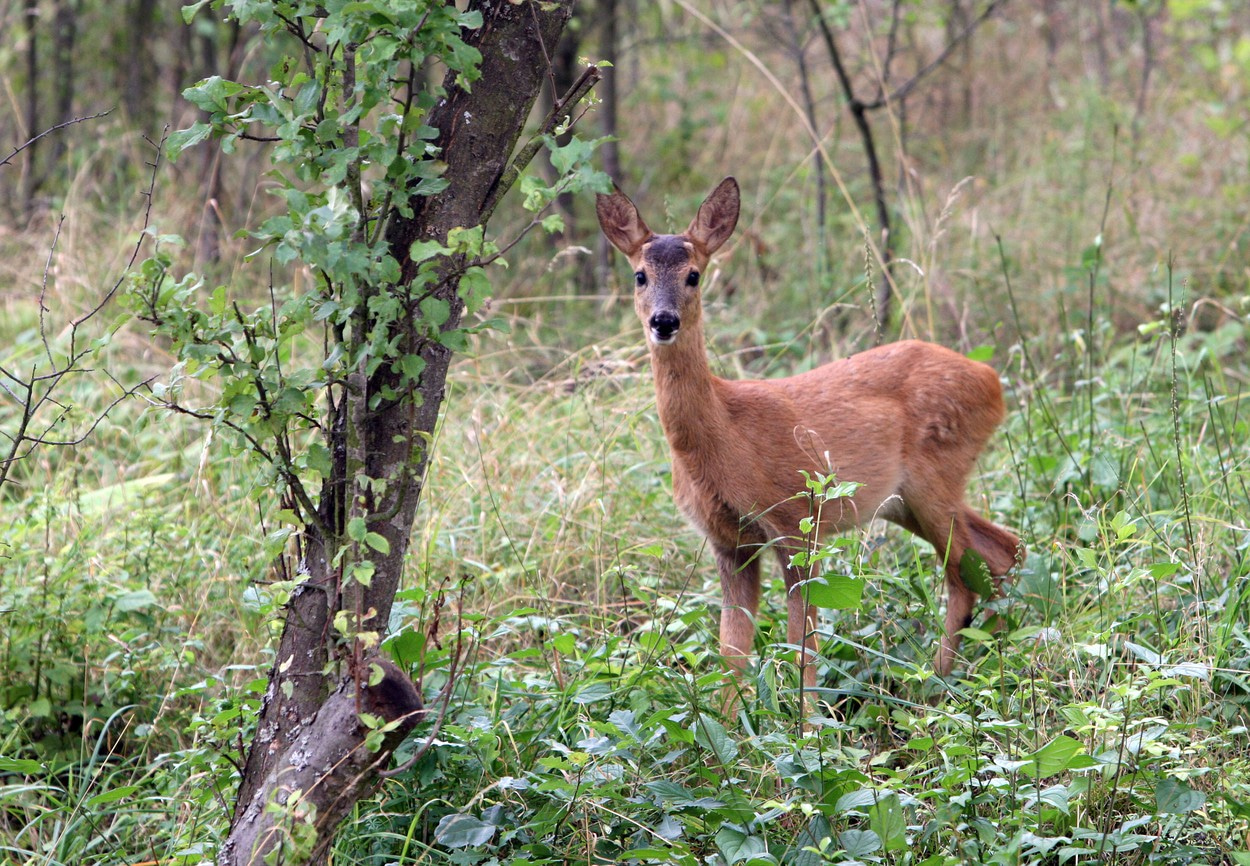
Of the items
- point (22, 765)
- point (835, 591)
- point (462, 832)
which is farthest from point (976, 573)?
point (22, 765)

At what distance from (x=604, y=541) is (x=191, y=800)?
5.24ft

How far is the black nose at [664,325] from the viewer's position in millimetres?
3607

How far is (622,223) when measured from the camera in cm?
399

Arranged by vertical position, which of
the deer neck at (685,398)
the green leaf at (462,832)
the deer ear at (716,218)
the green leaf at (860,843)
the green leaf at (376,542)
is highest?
the deer ear at (716,218)

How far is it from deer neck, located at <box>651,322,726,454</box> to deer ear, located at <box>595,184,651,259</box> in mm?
415

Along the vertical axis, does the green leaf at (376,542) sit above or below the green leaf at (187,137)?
below

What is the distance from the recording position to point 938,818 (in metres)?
2.57

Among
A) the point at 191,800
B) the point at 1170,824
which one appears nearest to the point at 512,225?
the point at 191,800

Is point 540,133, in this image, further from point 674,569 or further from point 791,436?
point 674,569

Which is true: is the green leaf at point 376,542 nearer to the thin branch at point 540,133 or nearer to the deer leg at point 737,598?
the thin branch at point 540,133

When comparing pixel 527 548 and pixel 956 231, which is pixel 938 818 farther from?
pixel 956 231

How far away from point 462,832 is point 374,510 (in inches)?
27.1

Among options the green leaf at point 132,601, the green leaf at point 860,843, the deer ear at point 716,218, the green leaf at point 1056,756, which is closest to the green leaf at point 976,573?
the deer ear at point 716,218

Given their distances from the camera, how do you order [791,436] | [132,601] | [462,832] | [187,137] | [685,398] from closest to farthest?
[187,137] < [462,832] < [132,601] < [685,398] < [791,436]
